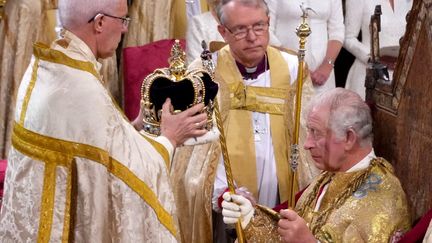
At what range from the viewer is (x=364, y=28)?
6.12 meters

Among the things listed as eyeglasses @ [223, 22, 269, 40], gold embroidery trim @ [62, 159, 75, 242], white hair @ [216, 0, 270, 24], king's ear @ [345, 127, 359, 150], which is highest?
white hair @ [216, 0, 270, 24]

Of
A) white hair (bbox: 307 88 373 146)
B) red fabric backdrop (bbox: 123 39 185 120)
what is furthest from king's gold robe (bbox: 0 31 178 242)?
red fabric backdrop (bbox: 123 39 185 120)

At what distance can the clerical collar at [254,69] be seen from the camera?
4707 mm

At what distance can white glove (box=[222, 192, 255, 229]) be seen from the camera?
152 inches

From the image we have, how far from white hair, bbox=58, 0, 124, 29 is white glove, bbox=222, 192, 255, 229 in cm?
92

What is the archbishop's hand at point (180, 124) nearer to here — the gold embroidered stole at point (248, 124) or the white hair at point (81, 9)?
the white hair at point (81, 9)

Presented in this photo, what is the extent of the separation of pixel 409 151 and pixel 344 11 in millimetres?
2580

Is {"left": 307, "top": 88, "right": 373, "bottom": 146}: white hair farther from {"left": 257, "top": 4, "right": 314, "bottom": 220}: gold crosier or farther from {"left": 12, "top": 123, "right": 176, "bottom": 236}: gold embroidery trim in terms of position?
{"left": 12, "top": 123, "right": 176, "bottom": 236}: gold embroidery trim

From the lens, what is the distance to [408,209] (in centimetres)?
389

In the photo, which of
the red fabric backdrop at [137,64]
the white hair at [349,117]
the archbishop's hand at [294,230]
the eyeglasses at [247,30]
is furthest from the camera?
the red fabric backdrop at [137,64]

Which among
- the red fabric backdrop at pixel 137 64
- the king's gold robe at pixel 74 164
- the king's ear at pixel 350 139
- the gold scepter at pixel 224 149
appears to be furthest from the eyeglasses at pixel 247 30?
the king's gold robe at pixel 74 164

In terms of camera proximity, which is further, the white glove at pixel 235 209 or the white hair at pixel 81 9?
→ the white glove at pixel 235 209

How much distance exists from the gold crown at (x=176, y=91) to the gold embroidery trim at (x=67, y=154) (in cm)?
31

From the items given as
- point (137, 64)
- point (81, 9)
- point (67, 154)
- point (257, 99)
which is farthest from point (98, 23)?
point (137, 64)
